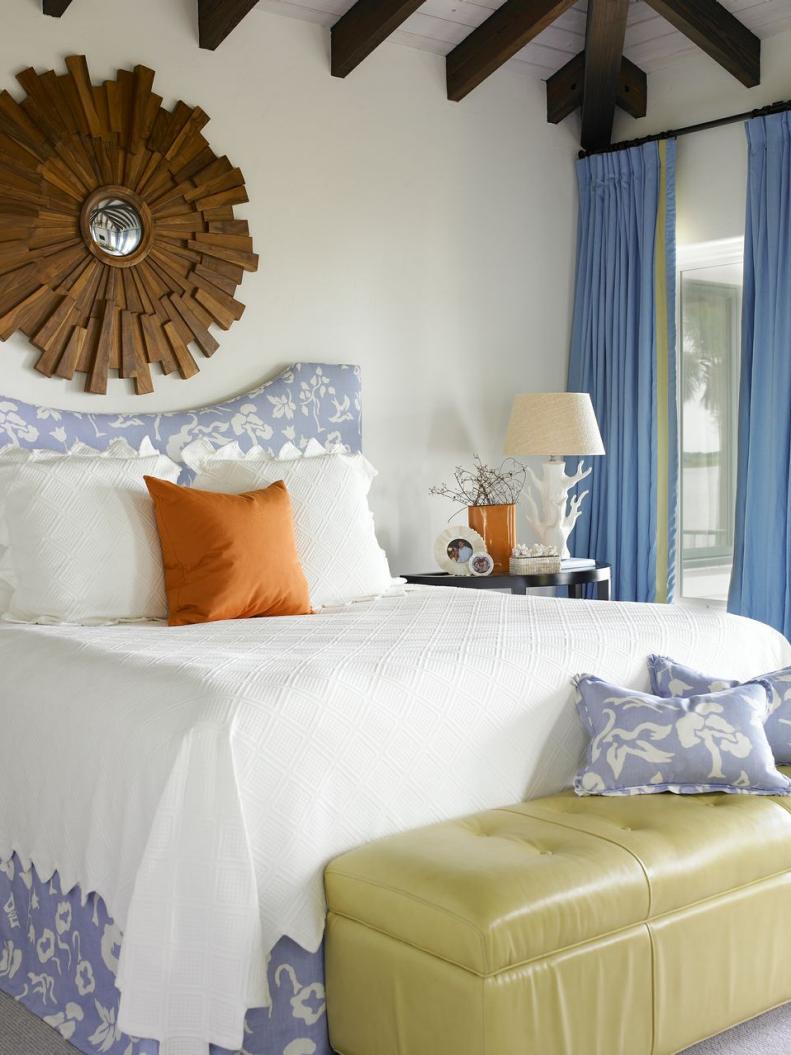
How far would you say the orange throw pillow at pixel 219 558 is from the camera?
307cm

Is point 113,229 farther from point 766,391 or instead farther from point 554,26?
point 766,391

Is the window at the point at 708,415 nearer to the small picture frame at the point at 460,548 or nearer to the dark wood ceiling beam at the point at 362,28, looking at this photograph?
the small picture frame at the point at 460,548

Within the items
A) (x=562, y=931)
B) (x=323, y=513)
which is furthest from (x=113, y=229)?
(x=562, y=931)

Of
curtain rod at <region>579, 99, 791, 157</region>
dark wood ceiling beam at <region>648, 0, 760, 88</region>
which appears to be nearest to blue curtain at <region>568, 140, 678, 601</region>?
curtain rod at <region>579, 99, 791, 157</region>

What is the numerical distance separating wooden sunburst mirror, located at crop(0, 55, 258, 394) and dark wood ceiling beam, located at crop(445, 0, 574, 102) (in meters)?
1.15

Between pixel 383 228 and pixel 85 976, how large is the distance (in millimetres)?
3084

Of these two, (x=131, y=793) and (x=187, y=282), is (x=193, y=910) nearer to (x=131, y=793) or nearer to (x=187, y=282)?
(x=131, y=793)

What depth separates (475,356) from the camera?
4816 mm

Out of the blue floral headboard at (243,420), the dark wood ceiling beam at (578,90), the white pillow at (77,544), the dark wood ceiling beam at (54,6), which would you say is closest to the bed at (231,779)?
the white pillow at (77,544)

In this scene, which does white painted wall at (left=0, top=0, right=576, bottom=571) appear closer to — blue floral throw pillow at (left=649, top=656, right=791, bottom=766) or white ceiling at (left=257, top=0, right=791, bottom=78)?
white ceiling at (left=257, top=0, right=791, bottom=78)

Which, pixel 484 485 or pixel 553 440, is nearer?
pixel 553 440

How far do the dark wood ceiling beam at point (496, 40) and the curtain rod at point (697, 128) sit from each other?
24.7 inches

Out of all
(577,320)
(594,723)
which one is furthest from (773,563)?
(594,723)

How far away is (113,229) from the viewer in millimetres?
3676
